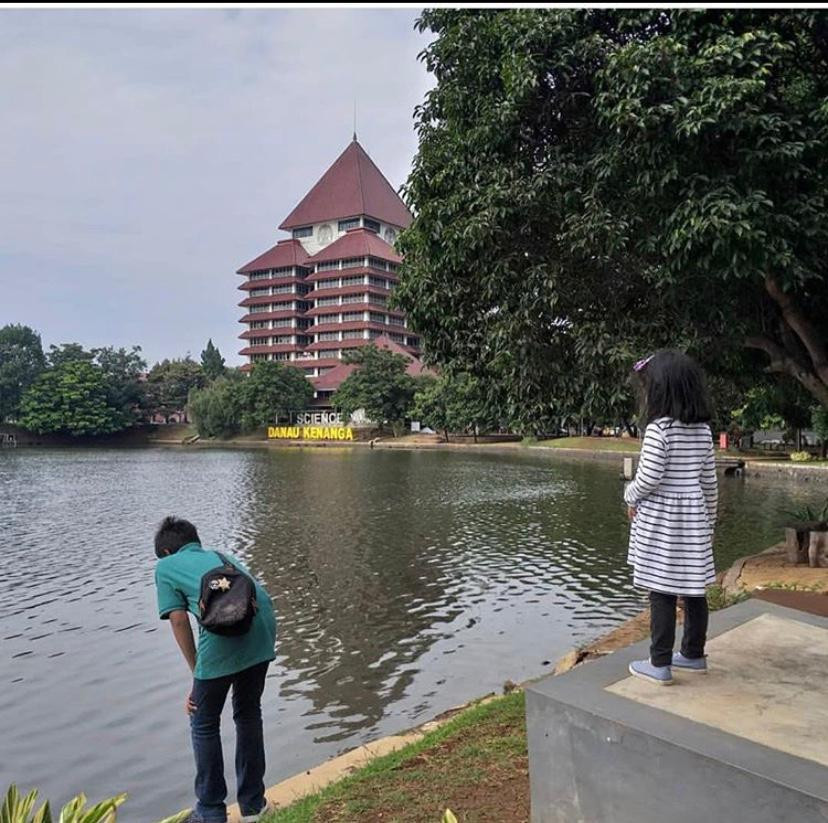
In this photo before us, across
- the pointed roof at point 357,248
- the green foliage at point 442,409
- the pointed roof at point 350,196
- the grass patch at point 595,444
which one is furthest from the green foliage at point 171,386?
the grass patch at point 595,444

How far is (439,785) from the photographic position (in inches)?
127

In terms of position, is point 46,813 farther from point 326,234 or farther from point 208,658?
point 326,234

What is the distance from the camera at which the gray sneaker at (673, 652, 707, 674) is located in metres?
3.03

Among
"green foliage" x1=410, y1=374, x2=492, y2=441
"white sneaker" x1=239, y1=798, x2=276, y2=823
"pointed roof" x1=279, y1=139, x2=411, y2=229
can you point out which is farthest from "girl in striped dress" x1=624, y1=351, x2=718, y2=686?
"pointed roof" x1=279, y1=139, x2=411, y2=229

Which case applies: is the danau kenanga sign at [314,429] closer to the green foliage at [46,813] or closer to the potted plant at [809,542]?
the potted plant at [809,542]

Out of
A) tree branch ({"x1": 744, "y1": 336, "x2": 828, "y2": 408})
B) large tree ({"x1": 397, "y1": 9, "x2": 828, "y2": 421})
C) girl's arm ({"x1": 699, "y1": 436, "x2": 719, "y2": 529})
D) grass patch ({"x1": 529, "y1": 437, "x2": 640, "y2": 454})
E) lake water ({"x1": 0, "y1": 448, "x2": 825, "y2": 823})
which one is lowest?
lake water ({"x1": 0, "y1": 448, "x2": 825, "y2": 823})

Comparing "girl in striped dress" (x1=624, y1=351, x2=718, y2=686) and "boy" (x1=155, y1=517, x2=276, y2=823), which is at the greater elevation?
"girl in striped dress" (x1=624, y1=351, x2=718, y2=686)

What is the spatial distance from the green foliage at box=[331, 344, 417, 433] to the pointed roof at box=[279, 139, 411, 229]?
85.6ft

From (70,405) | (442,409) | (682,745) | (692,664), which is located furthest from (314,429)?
(682,745)

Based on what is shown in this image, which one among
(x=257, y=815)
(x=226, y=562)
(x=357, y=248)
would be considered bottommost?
(x=257, y=815)

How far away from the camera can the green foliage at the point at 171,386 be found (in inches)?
2387

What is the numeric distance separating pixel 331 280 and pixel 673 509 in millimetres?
64057

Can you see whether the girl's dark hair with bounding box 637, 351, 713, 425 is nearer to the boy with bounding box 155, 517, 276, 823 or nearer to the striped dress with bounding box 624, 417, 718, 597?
the striped dress with bounding box 624, 417, 718, 597

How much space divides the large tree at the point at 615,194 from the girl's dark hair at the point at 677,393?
2.45 metres
